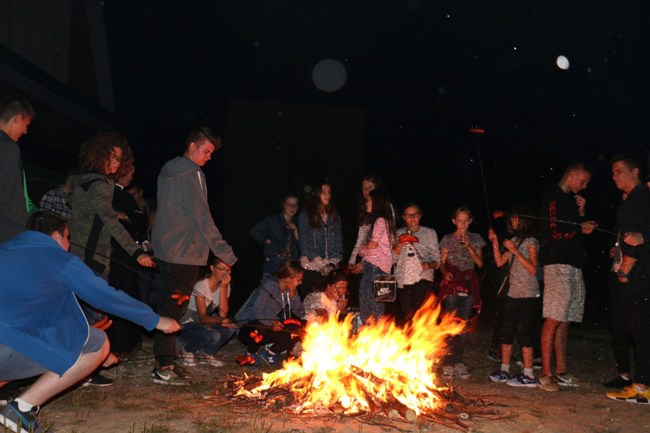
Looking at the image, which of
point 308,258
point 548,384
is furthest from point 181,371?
point 548,384

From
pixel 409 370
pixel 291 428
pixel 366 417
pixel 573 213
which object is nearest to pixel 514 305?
pixel 573 213

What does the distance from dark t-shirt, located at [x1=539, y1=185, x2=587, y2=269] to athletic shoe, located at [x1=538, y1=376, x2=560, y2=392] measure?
120 centimetres

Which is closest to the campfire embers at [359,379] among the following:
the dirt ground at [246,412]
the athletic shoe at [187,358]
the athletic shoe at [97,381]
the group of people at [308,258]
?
the dirt ground at [246,412]

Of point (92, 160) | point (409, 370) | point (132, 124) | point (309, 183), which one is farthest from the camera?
point (309, 183)

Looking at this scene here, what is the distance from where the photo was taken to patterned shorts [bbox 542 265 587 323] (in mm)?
7152

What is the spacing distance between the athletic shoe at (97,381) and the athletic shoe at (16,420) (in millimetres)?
1779

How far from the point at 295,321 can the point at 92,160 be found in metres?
2.66

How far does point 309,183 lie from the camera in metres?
18.4

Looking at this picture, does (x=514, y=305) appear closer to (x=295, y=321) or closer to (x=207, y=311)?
(x=295, y=321)

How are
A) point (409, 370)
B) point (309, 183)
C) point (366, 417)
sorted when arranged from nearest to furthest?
point (366, 417)
point (409, 370)
point (309, 183)

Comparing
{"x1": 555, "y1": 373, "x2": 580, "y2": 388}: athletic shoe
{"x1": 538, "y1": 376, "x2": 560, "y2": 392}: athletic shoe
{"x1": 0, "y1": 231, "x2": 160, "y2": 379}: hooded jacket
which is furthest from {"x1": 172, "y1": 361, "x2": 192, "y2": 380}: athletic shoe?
{"x1": 555, "y1": 373, "x2": 580, "y2": 388}: athletic shoe

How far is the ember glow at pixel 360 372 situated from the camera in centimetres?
563

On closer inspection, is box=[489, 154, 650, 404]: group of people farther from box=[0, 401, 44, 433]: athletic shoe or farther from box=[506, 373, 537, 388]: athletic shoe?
box=[0, 401, 44, 433]: athletic shoe

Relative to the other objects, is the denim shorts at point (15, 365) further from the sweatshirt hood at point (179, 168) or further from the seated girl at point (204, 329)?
the seated girl at point (204, 329)
